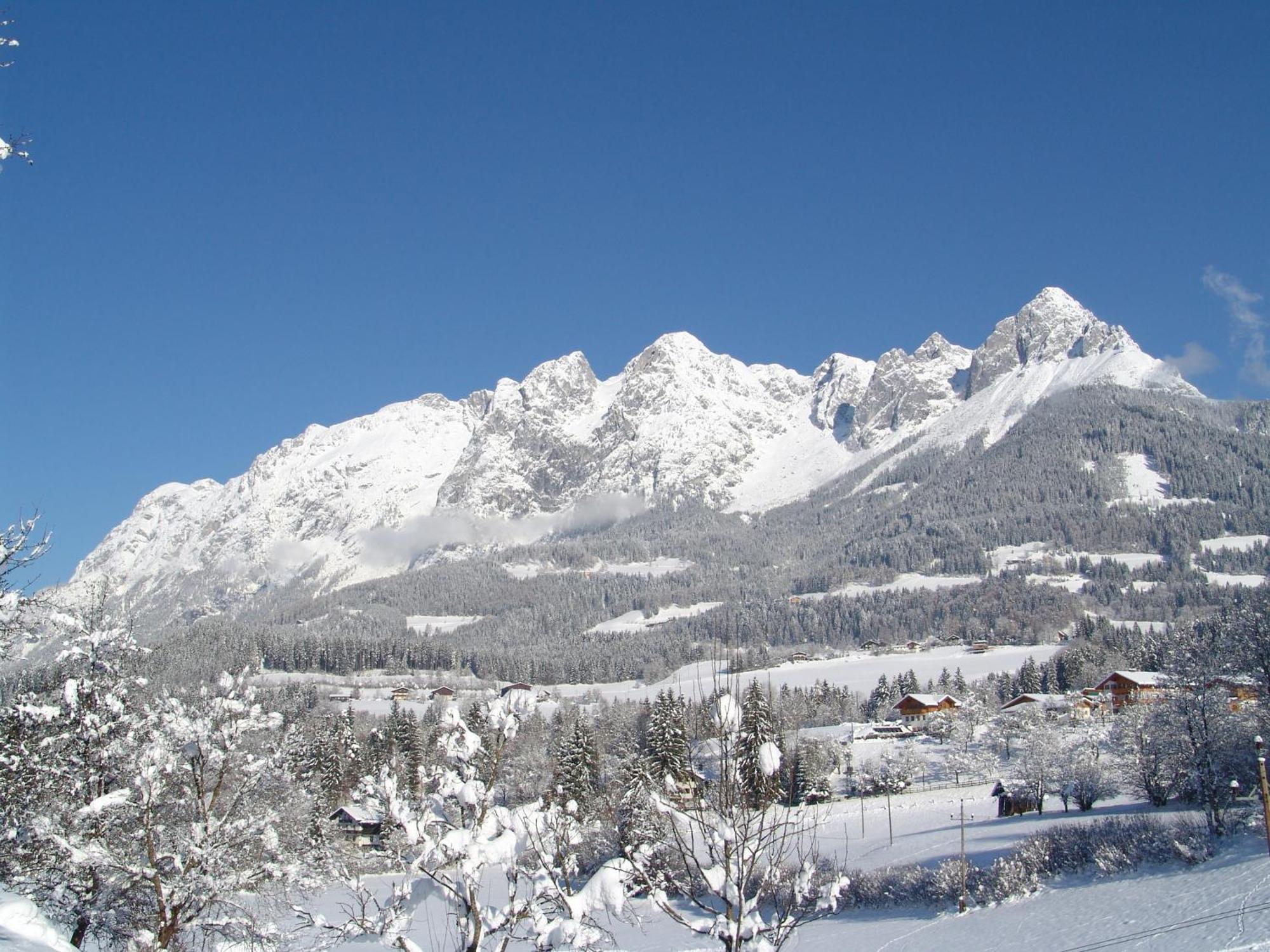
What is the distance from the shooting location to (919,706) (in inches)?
4173

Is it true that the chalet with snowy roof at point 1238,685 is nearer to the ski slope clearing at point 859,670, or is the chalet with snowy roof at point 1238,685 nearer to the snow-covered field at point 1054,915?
the snow-covered field at point 1054,915

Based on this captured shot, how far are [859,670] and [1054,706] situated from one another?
Answer: 58.4m

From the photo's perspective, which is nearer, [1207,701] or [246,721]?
[246,721]

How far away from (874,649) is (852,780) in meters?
108

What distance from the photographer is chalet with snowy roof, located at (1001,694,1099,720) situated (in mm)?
89438

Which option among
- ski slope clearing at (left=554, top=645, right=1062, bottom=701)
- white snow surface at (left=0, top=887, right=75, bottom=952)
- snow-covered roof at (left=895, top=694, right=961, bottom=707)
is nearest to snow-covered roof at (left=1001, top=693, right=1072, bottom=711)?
snow-covered roof at (left=895, top=694, right=961, bottom=707)

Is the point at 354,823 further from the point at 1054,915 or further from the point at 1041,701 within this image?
the point at 1041,701

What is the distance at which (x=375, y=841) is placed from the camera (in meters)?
11.1

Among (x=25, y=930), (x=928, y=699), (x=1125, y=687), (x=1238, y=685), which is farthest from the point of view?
(x=928, y=699)

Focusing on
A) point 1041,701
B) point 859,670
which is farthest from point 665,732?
point 859,670

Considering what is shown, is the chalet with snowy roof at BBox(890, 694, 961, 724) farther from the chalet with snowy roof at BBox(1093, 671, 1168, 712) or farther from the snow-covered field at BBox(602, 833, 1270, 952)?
the snow-covered field at BBox(602, 833, 1270, 952)

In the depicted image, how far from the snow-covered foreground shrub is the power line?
7.83m

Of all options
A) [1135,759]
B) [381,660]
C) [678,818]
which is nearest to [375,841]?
[678,818]

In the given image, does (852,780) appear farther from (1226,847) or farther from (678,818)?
(678,818)
